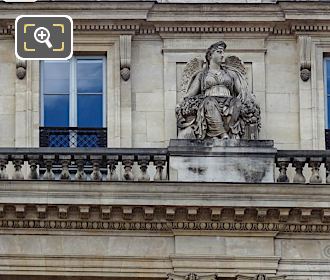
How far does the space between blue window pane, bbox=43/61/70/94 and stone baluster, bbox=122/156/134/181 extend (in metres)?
2.55

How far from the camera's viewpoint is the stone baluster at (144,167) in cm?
3653

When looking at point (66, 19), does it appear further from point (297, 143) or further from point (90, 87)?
point (297, 143)

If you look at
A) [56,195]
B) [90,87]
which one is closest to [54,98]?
[90,87]

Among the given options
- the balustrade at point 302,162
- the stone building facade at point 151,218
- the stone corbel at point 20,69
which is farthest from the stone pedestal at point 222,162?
the stone corbel at point 20,69

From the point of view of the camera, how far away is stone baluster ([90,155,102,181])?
3644 centimetres

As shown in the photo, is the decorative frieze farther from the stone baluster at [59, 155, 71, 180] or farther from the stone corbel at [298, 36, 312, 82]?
the stone corbel at [298, 36, 312, 82]

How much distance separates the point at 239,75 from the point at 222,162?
2.35 m

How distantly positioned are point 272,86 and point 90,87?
3.20 metres

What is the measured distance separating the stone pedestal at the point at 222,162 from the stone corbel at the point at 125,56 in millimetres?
2395

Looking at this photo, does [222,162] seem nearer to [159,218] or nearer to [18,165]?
[159,218]

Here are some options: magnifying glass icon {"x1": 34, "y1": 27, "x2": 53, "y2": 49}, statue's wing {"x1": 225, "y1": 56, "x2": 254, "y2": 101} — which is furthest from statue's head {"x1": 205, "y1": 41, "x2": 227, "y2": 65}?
magnifying glass icon {"x1": 34, "y1": 27, "x2": 53, "y2": 49}

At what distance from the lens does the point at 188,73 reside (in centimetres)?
3847

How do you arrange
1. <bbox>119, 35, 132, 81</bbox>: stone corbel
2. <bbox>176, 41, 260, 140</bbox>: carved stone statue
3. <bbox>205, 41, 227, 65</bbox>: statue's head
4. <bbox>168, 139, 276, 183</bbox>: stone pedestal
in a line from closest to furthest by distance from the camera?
<bbox>168, 139, 276, 183</bbox>: stone pedestal → <bbox>176, 41, 260, 140</bbox>: carved stone statue → <bbox>205, 41, 227, 65</bbox>: statue's head → <bbox>119, 35, 132, 81</bbox>: stone corbel

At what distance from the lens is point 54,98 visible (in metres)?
38.7
